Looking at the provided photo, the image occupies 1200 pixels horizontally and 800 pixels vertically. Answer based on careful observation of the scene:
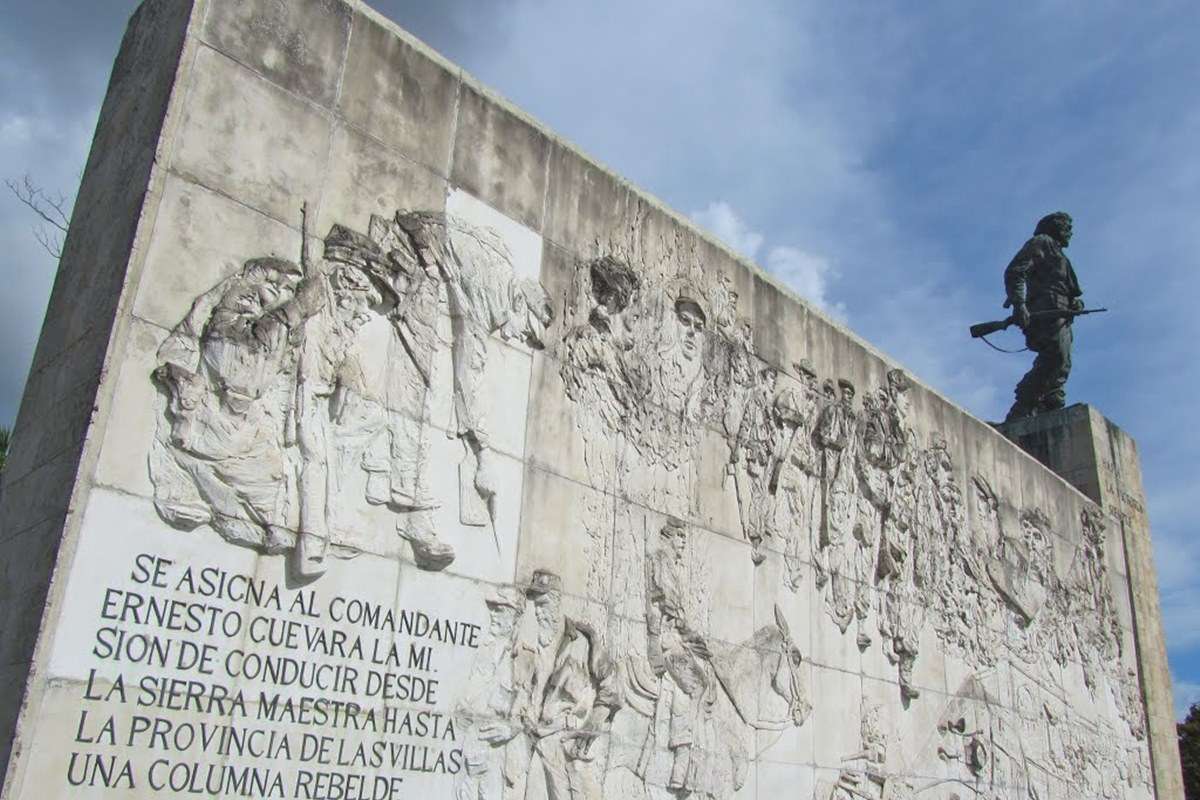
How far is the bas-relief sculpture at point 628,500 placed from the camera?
5.75 m

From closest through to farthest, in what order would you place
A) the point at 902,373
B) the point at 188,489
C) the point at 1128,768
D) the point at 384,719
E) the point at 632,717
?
1. the point at 188,489
2. the point at 384,719
3. the point at 632,717
4. the point at 902,373
5. the point at 1128,768

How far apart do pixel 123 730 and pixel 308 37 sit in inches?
154

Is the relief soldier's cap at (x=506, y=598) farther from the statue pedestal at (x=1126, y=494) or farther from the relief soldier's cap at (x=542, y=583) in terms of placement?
the statue pedestal at (x=1126, y=494)

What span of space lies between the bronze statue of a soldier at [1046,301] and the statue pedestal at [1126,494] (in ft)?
1.47

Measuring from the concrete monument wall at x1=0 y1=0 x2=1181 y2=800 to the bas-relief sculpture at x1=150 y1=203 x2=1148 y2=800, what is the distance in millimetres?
26

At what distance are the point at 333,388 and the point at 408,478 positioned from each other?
2.18 feet

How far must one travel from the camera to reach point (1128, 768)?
44.2 feet

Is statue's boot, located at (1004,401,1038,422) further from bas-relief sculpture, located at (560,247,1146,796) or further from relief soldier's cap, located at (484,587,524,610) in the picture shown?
relief soldier's cap, located at (484,587,524,610)

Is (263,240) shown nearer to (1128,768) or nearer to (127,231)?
(127,231)

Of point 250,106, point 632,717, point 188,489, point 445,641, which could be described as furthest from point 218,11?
point 632,717

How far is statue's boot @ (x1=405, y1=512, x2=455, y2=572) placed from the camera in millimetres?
6266

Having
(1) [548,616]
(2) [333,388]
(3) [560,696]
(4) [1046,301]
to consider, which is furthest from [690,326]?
(4) [1046,301]

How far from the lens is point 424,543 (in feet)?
20.6

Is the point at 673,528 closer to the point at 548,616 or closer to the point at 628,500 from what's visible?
the point at 628,500
